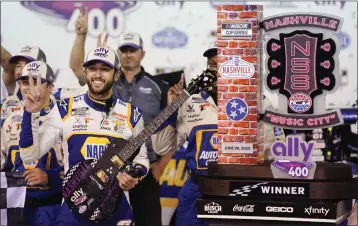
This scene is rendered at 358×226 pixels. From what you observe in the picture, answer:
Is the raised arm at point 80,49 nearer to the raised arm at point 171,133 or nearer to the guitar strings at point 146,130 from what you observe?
the raised arm at point 171,133

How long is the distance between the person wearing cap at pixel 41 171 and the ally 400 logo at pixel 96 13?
82cm

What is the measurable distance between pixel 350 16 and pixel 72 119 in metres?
2.59

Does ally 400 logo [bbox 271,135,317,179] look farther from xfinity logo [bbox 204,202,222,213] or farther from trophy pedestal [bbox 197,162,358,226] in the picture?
xfinity logo [bbox 204,202,222,213]

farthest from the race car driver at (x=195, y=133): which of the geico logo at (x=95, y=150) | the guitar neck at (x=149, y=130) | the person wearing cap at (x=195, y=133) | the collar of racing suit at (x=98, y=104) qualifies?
the geico logo at (x=95, y=150)

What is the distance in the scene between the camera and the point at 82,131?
666 centimetres

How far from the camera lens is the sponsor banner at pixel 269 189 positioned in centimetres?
582

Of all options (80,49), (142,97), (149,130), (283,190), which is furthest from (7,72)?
(283,190)

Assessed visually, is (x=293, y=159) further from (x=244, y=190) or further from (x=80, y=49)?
(x=80, y=49)

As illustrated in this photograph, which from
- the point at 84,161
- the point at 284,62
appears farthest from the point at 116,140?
the point at 284,62

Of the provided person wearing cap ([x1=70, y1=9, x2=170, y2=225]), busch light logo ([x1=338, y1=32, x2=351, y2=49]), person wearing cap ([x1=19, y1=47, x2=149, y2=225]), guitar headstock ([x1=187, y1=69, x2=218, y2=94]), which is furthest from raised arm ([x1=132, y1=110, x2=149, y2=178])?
busch light logo ([x1=338, y1=32, x2=351, y2=49])

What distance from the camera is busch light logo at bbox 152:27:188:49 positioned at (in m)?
7.92

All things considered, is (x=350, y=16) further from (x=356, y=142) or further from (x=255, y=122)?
(x=255, y=122)

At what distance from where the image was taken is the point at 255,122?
6082mm

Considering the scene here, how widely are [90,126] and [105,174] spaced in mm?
371
